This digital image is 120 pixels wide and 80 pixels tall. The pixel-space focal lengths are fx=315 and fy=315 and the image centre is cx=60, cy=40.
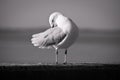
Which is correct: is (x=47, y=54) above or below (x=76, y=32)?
below

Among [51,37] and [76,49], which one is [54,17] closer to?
[51,37]

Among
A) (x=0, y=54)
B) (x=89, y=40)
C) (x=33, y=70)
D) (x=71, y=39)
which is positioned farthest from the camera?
(x=89, y=40)

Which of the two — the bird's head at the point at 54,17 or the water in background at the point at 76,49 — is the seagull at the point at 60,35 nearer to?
the bird's head at the point at 54,17

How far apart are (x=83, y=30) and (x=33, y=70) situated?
798 millimetres

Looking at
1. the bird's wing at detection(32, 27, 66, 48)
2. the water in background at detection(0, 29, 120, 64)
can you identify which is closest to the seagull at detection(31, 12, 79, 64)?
the bird's wing at detection(32, 27, 66, 48)

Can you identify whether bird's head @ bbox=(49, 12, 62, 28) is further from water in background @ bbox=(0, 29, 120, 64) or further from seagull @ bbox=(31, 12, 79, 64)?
water in background @ bbox=(0, 29, 120, 64)

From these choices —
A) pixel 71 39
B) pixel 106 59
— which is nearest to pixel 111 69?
pixel 71 39

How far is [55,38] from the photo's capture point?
1191 millimetres

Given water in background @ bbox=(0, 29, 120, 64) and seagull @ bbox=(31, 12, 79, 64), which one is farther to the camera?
water in background @ bbox=(0, 29, 120, 64)

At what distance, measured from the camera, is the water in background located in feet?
5.71

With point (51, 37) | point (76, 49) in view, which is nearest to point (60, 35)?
point (51, 37)

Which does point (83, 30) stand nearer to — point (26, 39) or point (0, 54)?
point (26, 39)

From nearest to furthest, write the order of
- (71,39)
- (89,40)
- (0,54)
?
(71,39) < (0,54) < (89,40)

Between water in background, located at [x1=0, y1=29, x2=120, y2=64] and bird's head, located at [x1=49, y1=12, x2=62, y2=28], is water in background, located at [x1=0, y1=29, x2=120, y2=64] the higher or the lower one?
the lower one
